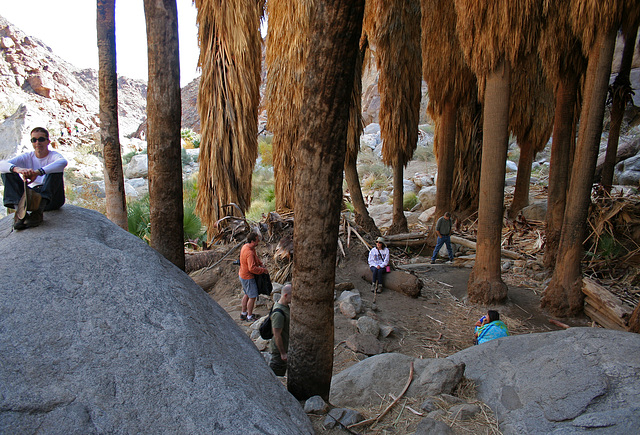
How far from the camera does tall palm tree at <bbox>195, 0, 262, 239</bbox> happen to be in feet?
29.5

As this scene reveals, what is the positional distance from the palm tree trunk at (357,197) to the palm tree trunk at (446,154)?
6.15ft

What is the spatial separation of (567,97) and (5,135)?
26.3 meters

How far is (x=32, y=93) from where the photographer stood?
26875 millimetres

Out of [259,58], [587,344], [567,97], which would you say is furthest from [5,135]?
[587,344]

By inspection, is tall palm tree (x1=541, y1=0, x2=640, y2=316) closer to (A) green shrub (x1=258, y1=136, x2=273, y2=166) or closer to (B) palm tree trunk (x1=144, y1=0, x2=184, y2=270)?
(B) palm tree trunk (x1=144, y1=0, x2=184, y2=270)

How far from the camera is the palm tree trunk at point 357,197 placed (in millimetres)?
10286

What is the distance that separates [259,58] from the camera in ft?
31.5

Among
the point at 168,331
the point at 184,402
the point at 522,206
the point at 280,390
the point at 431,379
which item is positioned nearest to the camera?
the point at 184,402

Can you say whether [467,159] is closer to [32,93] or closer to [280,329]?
[280,329]

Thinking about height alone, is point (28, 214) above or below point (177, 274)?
above

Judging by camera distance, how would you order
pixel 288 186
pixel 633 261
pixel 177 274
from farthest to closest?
pixel 288 186
pixel 633 261
pixel 177 274

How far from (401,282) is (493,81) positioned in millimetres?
3806

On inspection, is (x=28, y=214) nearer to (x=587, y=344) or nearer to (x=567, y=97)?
(x=587, y=344)

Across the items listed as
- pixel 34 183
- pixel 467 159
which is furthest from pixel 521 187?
pixel 34 183
